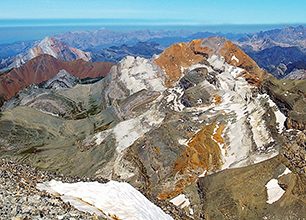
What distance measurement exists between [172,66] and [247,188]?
74.5m

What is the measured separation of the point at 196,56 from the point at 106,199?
106 meters

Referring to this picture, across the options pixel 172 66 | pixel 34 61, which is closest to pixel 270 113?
pixel 172 66

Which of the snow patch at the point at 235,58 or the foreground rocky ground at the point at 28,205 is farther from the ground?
the foreground rocky ground at the point at 28,205

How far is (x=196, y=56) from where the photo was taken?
132 meters

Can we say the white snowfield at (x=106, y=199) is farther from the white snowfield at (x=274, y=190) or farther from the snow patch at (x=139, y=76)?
the snow patch at (x=139, y=76)

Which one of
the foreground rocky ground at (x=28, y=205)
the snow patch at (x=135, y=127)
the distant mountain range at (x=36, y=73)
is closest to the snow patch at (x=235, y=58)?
the snow patch at (x=135, y=127)

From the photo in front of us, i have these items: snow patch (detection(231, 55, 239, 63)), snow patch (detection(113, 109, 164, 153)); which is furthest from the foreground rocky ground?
snow patch (detection(231, 55, 239, 63))

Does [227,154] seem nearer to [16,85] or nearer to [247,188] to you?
[247,188]

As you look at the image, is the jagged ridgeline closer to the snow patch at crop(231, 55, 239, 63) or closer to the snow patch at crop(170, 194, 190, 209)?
the snow patch at crop(170, 194, 190, 209)

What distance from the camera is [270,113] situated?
251 ft

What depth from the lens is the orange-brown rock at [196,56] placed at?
128 metres

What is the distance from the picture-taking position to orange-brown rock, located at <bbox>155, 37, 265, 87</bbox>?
A: 128 metres

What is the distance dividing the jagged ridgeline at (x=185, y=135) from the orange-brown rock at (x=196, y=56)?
0.54 m

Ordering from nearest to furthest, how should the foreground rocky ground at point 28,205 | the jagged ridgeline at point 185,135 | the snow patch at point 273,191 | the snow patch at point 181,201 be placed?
the foreground rocky ground at point 28,205 < the snow patch at point 273,191 < the jagged ridgeline at point 185,135 < the snow patch at point 181,201
